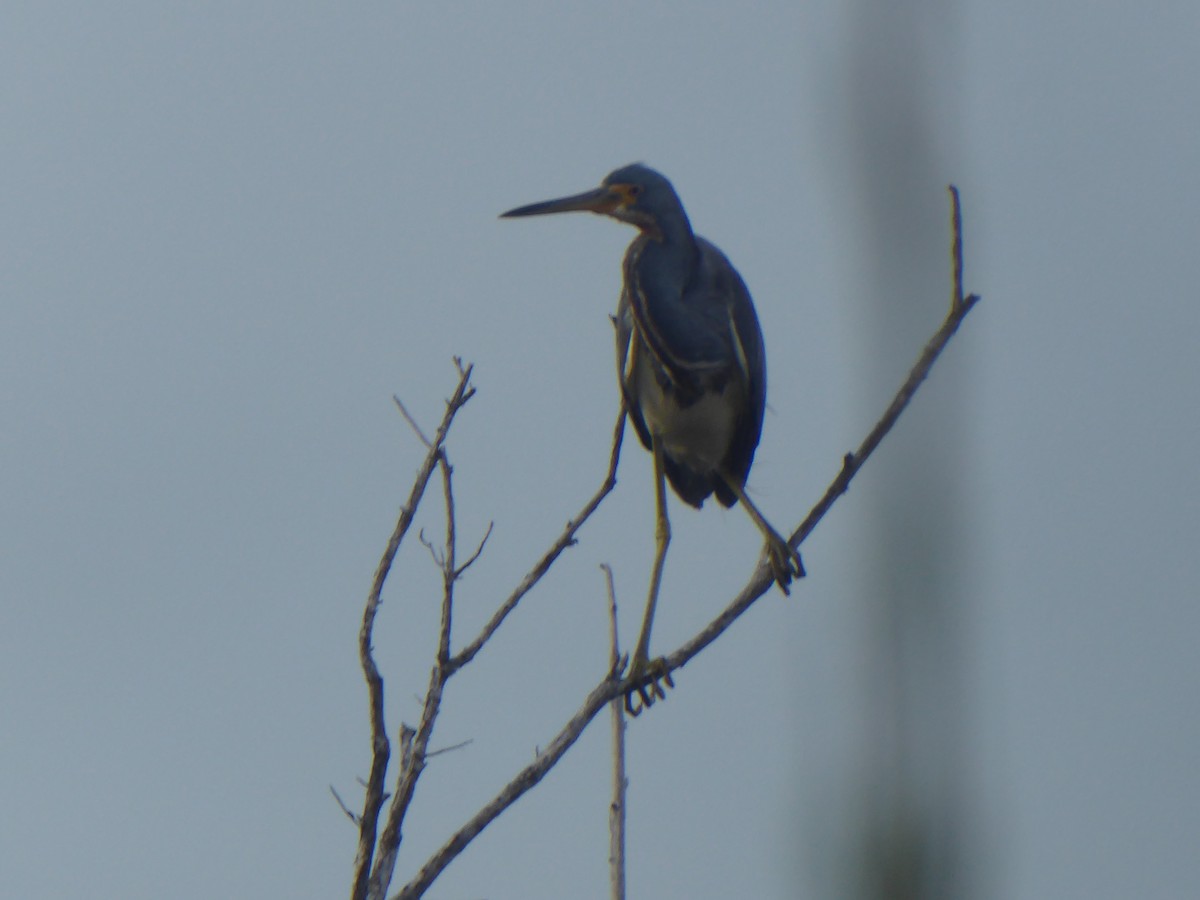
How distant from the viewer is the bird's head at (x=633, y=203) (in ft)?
14.8

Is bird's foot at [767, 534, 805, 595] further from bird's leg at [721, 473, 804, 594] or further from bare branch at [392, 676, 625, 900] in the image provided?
bare branch at [392, 676, 625, 900]

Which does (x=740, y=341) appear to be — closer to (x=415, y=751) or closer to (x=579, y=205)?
(x=579, y=205)

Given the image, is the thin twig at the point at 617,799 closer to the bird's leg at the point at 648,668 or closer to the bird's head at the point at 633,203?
the bird's leg at the point at 648,668

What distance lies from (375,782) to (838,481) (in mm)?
1229

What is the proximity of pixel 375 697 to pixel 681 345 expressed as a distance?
2.05 metres

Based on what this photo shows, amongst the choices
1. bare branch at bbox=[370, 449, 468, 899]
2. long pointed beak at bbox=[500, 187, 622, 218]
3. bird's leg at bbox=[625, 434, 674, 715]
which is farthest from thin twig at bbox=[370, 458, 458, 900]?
long pointed beak at bbox=[500, 187, 622, 218]

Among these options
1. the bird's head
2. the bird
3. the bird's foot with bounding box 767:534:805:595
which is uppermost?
the bird's head

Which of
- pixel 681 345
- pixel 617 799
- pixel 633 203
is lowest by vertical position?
pixel 617 799

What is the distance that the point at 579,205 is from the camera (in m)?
4.70

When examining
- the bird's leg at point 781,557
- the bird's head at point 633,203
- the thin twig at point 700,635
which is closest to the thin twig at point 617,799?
the thin twig at point 700,635

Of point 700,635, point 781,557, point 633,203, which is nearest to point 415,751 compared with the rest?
point 700,635

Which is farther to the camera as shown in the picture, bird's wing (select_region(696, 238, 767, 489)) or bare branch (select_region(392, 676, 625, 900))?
bird's wing (select_region(696, 238, 767, 489))

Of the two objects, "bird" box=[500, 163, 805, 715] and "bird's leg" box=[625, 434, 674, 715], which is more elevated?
"bird" box=[500, 163, 805, 715]

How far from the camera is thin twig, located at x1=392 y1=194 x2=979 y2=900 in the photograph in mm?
2354
